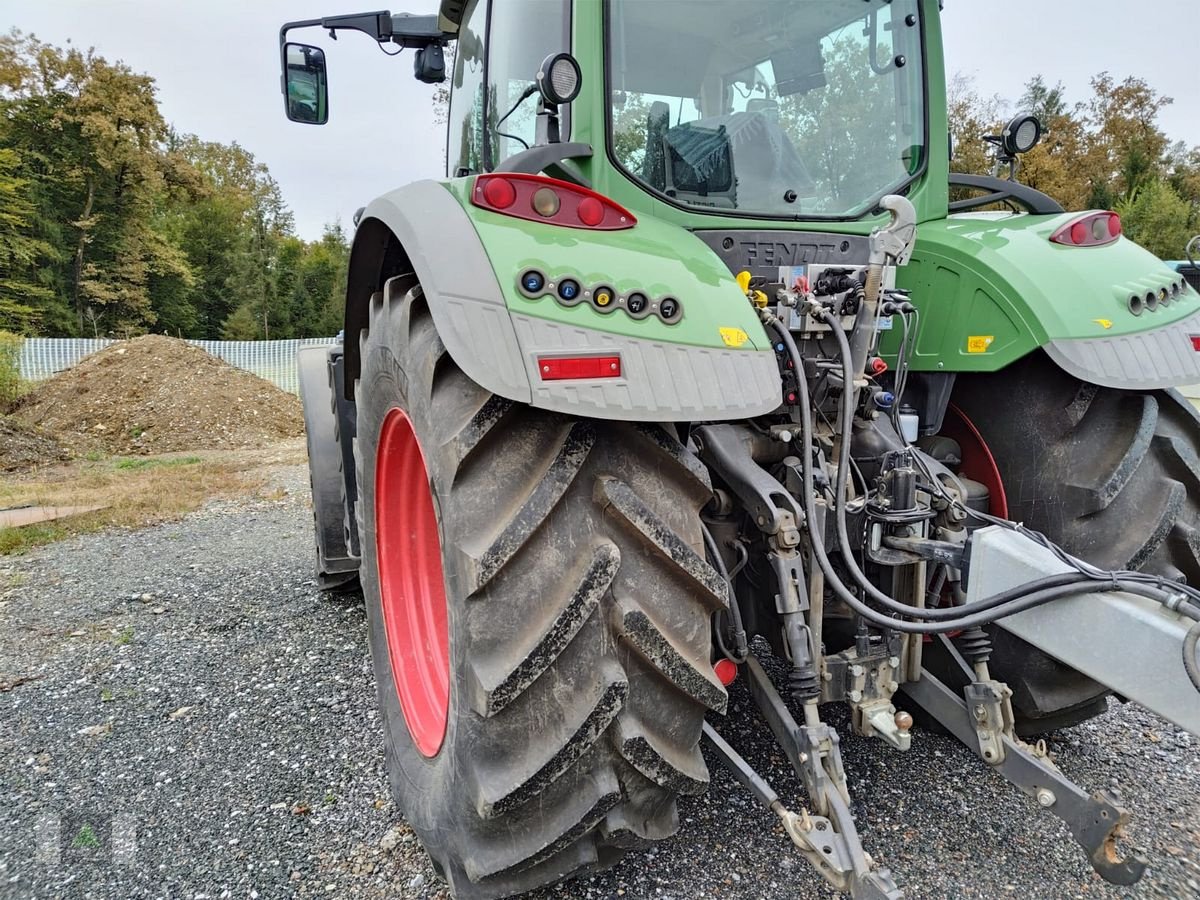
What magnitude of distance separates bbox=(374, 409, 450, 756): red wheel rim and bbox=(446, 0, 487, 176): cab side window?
47.5 inches

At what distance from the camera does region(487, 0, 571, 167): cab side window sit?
212 centimetres

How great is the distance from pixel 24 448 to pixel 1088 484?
11573mm

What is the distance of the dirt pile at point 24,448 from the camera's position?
9414mm

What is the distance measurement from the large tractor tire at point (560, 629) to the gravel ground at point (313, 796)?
0.47 metres

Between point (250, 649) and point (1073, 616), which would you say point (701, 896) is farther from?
point (250, 649)

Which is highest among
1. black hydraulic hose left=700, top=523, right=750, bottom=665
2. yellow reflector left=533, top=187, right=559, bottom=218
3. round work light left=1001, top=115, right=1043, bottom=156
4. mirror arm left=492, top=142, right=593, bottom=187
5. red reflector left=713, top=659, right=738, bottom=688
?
round work light left=1001, top=115, right=1043, bottom=156

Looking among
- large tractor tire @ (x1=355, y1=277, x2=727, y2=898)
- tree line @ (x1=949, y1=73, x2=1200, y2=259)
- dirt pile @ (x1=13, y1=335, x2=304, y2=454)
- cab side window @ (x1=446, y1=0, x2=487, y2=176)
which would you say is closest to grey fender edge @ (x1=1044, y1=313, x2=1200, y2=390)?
large tractor tire @ (x1=355, y1=277, x2=727, y2=898)

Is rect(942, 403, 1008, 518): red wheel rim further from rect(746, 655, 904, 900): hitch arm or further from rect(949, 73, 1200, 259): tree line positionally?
rect(949, 73, 1200, 259): tree line


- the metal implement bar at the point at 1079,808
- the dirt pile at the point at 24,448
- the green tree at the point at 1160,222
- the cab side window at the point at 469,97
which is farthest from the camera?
the green tree at the point at 1160,222

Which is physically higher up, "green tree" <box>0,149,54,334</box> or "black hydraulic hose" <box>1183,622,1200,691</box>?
"green tree" <box>0,149,54,334</box>

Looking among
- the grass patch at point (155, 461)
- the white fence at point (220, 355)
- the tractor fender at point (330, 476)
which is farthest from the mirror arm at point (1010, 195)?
the white fence at point (220, 355)

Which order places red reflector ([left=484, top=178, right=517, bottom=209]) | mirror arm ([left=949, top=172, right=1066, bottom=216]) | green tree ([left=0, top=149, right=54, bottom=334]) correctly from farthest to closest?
1. green tree ([left=0, top=149, right=54, bottom=334])
2. mirror arm ([left=949, top=172, right=1066, bottom=216])
3. red reflector ([left=484, top=178, right=517, bottom=209])

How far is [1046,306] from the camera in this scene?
1973 millimetres

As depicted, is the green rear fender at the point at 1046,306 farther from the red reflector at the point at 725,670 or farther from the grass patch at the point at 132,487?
the grass patch at the point at 132,487
